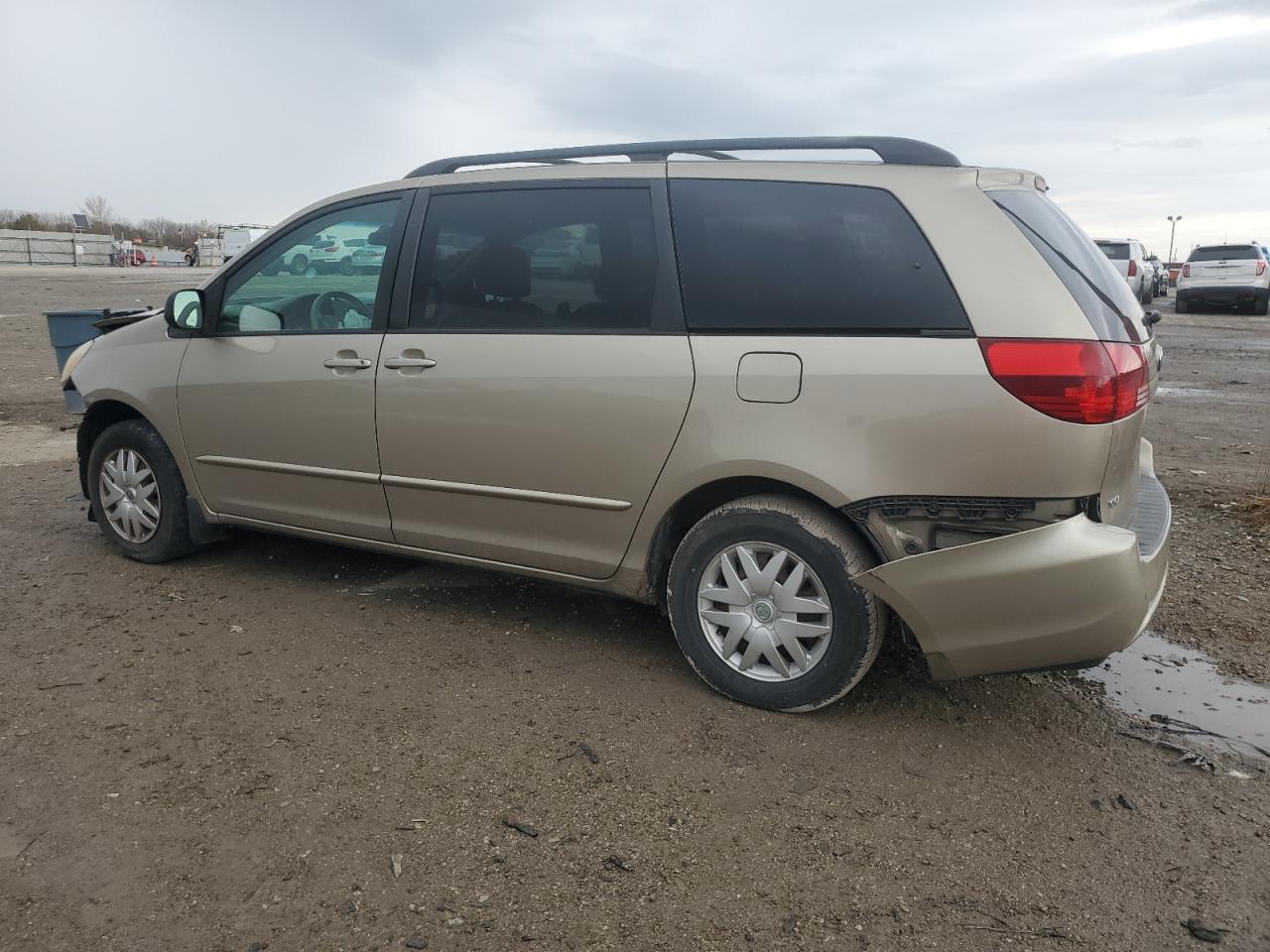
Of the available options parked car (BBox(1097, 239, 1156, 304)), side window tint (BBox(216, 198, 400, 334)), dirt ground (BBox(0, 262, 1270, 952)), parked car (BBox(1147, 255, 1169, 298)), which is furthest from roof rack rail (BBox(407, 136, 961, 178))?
parked car (BBox(1147, 255, 1169, 298))

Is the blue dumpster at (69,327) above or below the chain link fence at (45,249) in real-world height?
below

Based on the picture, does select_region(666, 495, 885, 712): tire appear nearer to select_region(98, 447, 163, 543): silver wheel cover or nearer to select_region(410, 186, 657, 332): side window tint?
select_region(410, 186, 657, 332): side window tint

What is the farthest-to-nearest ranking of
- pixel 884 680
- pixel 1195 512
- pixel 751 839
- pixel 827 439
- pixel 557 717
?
pixel 1195 512
pixel 884 680
pixel 557 717
pixel 827 439
pixel 751 839

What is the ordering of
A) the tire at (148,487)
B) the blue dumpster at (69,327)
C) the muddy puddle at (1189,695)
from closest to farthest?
the muddy puddle at (1189,695) < the tire at (148,487) < the blue dumpster at (69,327)

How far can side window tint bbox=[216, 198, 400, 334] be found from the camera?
4.25 m

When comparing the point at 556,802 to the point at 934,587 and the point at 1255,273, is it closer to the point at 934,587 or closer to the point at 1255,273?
the point at 934,587

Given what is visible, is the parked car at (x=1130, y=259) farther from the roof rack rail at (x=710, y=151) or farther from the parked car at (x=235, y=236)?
the parked car at (x=235, y=236)

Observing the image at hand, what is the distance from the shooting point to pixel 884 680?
374 centimetres

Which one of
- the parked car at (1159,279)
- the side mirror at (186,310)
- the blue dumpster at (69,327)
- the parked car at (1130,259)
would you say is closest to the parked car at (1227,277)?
the parked car at (1130,259)

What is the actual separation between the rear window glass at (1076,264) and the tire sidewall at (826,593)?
1068 mm

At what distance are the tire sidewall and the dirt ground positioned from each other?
93 mm

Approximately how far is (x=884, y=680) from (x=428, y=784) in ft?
5.55

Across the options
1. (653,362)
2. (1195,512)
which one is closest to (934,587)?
(653,362)

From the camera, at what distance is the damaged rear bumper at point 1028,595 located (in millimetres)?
2941
